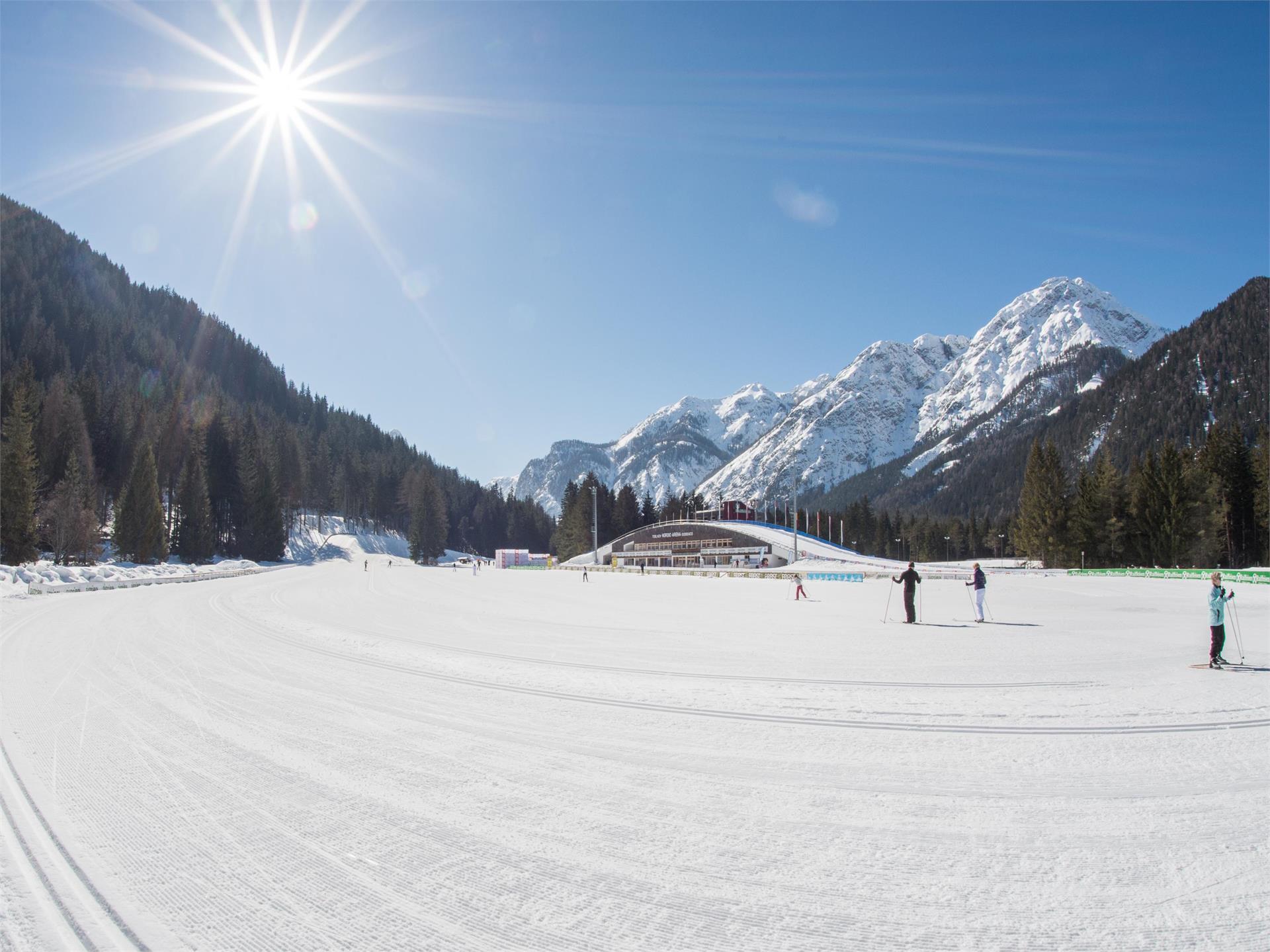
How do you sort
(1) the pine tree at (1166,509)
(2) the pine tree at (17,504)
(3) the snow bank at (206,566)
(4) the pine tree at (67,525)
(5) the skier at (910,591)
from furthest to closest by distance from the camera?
(1) the pine tree at (1166,509) → (4) the pine tree at (67,525) → (2) the pine tree at (17,504) → (3) the snow bank at (206,566) → (5) the skier at (910,591)

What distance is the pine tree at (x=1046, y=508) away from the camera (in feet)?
218

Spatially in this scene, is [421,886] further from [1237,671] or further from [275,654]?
[1237,671]

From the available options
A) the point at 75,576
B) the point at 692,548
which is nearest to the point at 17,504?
the point at 75,576

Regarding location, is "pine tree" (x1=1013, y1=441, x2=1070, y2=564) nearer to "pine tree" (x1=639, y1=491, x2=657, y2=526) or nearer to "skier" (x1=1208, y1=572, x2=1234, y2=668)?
"skier" (x1=1208, y1=572, x2=1234, y2=668)

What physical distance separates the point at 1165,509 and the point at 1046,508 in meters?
11.5

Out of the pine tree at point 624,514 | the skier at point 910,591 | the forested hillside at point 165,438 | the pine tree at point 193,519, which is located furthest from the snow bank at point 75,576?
the pine tree at point 624,514

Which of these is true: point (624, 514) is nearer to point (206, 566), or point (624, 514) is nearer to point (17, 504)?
point (206, 566)

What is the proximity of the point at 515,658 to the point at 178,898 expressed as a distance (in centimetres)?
815

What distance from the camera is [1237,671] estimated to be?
10.4m

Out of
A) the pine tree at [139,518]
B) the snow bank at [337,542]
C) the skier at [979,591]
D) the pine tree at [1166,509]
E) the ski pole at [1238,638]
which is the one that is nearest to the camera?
the ski pole at [1238,638]

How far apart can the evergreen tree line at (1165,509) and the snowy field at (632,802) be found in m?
58.6

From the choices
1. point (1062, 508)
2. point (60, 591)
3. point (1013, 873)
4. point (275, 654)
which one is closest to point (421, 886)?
point (1013, 873)

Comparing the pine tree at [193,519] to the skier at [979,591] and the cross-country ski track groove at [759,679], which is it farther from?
the skier at [979,591]

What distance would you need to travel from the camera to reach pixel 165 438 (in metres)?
86.3
